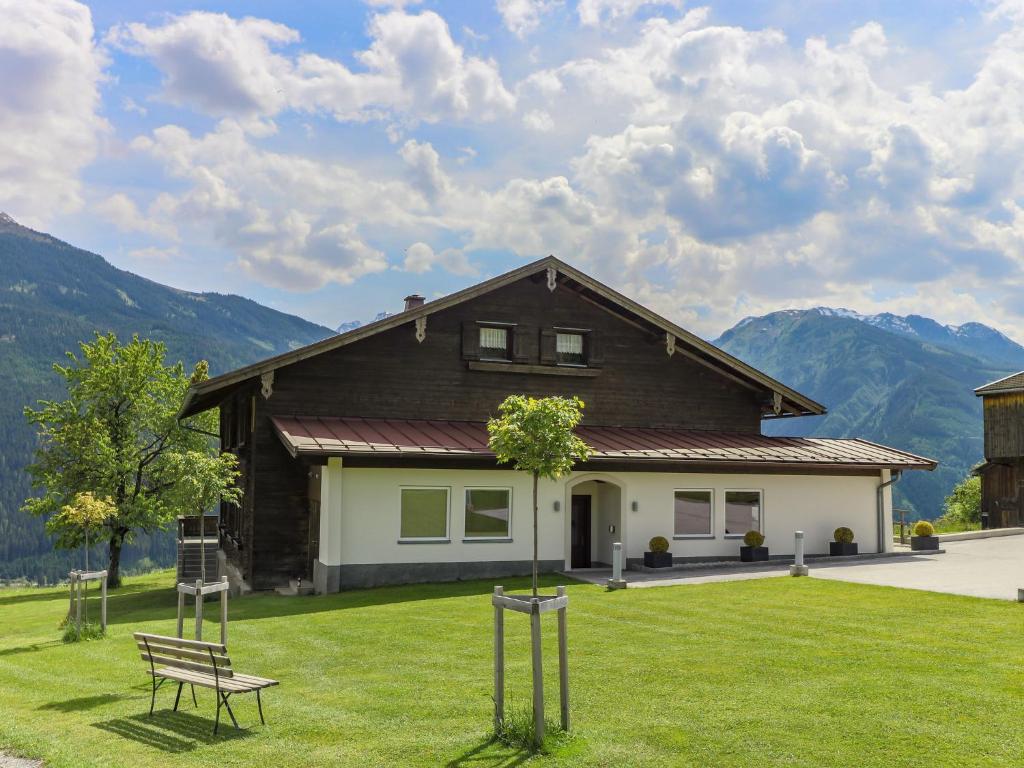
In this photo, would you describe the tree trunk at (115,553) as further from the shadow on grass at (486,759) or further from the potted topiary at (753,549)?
the shadow on grass at (486,759)

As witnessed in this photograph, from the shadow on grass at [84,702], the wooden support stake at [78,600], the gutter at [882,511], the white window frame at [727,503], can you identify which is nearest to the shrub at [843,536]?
the gutter at [882,511]

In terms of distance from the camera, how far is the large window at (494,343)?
26562 millimetres

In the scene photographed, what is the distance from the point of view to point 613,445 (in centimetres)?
2484

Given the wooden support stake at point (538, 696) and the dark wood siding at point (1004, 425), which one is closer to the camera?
the wooden support stake at point (538, 696)

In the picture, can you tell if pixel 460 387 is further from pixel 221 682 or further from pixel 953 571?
pixel 221 682

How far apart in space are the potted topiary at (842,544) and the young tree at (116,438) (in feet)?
79.5

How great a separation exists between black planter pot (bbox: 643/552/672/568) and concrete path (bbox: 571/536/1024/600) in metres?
0.68

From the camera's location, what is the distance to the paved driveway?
18797mm

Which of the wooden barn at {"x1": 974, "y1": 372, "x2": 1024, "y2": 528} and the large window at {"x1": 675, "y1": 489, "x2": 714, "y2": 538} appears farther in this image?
the wooden barn at {"x1": 974, "y1": 372, "x2": 1024, "y2": 528}

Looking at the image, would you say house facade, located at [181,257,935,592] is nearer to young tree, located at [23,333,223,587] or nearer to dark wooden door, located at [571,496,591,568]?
dark wooden door, located at [571,496,591,568]

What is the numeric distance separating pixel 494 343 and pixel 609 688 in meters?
16.8

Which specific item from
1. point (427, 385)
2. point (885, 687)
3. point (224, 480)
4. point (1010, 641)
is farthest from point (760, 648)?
point (427, 385)

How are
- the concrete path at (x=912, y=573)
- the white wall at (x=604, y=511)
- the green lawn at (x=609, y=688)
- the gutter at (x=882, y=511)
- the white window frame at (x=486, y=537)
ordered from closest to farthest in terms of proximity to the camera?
1. the green lawn at (x=609, y=688)
2. the concrete path at (x=912, y=573)
3. the white wall at (x=604, y=511)
4. the white window frame at (x=486, y=537)
5. the gutter at (x=882, y=511)

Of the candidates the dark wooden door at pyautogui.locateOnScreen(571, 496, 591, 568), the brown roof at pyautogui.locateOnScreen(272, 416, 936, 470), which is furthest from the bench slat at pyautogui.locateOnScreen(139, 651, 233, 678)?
the dark wooden door at pyautogui.locateOnScreen(571, 496, 591, 568)
